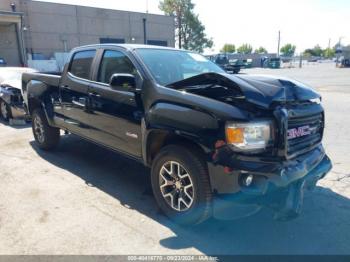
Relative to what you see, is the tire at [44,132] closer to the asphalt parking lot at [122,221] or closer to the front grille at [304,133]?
Result: the asphalt parking lot at [122,221]

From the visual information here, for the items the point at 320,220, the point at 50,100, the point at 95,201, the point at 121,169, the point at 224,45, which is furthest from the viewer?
the point at 224,45

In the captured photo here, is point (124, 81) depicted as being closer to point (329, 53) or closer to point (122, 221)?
point (122, 221)

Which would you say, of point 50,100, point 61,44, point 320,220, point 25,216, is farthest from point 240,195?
point 61,44

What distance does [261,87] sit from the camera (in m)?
2.96

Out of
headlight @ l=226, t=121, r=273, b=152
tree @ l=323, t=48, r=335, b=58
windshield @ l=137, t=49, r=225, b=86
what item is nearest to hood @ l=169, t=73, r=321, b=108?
headlight @ l=226, t=121, r=273, b=152

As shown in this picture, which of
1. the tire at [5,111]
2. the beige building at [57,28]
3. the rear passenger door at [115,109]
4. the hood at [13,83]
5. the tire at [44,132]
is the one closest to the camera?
the rear passenger door at [115,109]

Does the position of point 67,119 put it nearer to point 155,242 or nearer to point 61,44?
point 155,242

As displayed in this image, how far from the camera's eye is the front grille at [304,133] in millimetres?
2925

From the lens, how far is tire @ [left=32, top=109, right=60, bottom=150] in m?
5.76

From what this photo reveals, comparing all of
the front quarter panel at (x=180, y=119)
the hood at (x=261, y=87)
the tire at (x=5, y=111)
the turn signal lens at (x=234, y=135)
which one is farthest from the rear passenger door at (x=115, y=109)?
the tire at (x=5, y=111)

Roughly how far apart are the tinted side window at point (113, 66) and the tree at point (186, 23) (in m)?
51.5

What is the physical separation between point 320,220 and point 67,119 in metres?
3.93

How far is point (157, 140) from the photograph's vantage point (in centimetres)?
347

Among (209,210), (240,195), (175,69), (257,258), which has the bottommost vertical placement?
(257,258)
